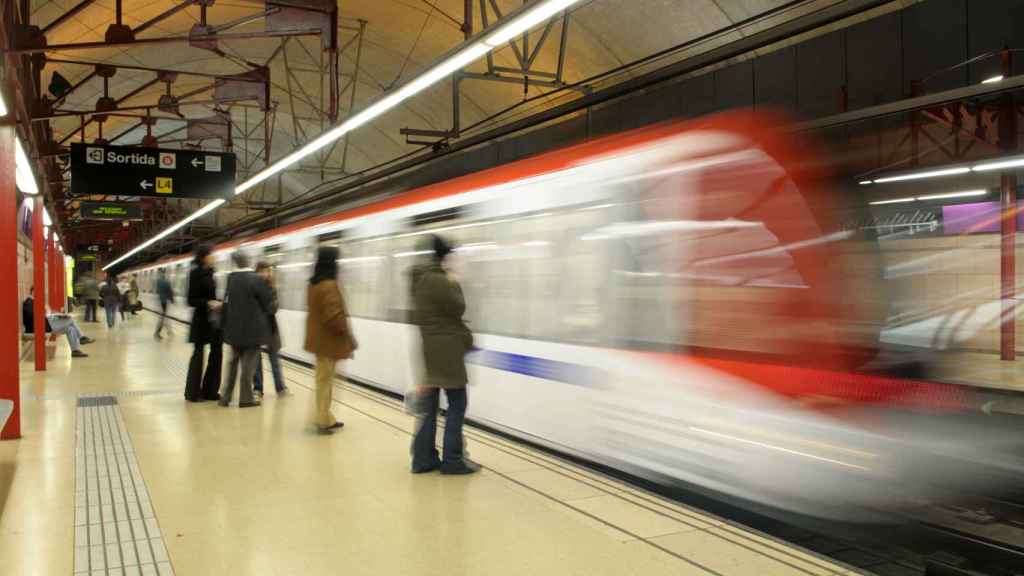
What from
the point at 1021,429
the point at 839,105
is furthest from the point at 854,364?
the point at 839,105

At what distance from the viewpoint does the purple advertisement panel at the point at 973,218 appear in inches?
317

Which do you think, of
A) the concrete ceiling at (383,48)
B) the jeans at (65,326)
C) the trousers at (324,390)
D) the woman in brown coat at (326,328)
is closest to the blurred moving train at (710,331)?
the woman in brown coat at (326,328)

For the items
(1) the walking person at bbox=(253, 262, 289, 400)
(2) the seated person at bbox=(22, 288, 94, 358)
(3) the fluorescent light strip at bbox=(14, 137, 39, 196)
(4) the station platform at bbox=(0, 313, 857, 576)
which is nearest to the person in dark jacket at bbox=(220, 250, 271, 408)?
(1) the walking person at bbox=(253, 262, 289, 400)

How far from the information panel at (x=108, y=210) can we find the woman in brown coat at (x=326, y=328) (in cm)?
1594

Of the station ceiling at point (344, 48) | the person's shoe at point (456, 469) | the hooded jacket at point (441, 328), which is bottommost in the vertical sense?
the person's shoe at point (456, 469)

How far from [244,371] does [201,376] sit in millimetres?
830

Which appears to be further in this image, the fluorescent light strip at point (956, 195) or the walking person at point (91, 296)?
the walking person at point (91, 296)

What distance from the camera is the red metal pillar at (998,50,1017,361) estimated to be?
851cm

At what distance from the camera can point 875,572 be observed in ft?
12.7

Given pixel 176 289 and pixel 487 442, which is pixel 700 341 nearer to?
pixel 487 442

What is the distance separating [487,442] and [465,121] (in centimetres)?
1251

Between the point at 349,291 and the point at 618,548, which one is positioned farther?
the point at 349,291

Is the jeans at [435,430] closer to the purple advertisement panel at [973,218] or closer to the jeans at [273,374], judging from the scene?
the jeans at [273,374]

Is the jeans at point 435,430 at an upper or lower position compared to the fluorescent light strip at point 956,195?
lower
